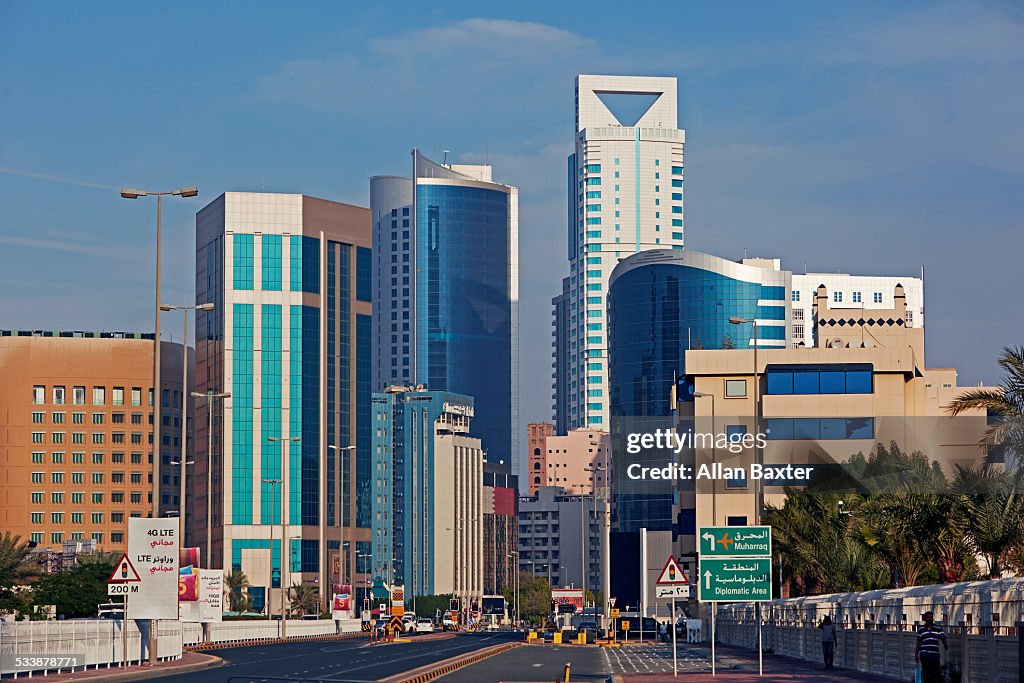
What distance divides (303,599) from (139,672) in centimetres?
15427

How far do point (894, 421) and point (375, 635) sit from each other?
52.2 m

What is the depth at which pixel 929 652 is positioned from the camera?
104 ft

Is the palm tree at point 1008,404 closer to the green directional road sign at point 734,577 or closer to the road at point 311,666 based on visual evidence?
the green directional road sign at point 734,577

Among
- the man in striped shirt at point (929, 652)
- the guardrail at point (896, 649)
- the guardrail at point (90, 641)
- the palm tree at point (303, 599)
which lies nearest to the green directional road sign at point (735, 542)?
the guardrail at point (896, 649)

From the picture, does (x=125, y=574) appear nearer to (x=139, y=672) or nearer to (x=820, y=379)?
(x=139, y=672)

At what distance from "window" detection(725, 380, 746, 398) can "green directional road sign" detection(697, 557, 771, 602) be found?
91.8 meters

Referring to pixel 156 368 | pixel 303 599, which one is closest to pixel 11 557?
pixel 156 368

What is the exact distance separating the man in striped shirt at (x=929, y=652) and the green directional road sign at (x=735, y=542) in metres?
9.31

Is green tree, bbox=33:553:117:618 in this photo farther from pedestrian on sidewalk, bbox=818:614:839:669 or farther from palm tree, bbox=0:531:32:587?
pedestrian on sidewalk, bbox=818:614:839:669

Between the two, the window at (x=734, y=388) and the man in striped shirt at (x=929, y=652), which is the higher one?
the window at (x=734, y=388)

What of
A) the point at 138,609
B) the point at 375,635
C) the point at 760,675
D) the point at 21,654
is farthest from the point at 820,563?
the point at 21,654

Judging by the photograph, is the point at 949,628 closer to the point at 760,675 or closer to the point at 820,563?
the point at 760,675

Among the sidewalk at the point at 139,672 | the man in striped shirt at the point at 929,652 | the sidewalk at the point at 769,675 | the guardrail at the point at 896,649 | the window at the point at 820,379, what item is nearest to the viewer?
the guardrail at the point at 896,649

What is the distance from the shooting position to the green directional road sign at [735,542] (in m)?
41.4
